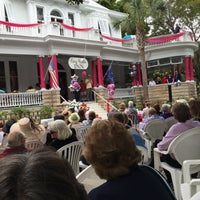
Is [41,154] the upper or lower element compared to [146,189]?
upper

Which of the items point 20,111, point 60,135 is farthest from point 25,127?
point 20,111

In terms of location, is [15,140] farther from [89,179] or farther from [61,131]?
[89,179]

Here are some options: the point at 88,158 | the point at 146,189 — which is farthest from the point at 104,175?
the point at 146,189

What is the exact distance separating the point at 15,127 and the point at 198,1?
53.3 feet

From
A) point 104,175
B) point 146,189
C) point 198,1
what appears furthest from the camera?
point 198,1

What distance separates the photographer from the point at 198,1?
1931cm

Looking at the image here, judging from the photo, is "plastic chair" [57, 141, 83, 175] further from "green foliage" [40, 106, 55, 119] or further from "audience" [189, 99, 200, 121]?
"green foliage" [40, 106, 55, 119]

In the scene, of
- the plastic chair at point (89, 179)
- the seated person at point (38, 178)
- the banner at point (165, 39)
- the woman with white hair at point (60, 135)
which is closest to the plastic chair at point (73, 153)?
the woman with white hair at point (60, 135)

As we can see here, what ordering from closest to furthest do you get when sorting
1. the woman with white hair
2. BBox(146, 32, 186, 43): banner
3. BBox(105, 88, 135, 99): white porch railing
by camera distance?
the woman with white hair < BBox(105, 88, 135, 99): white porch railing < BBox(146, 32, 186, 43): banner

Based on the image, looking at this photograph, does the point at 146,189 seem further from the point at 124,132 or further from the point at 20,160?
the point at 20,160

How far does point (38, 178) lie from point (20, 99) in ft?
52.1

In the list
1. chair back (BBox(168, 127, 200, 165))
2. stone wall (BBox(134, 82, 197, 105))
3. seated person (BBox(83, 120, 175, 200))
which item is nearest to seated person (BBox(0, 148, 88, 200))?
seated person (BBox(83, 120, 175, 200))

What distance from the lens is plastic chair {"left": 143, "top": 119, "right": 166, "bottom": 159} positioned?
21.4 feet

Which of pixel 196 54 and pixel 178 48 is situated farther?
pixel 196 54
